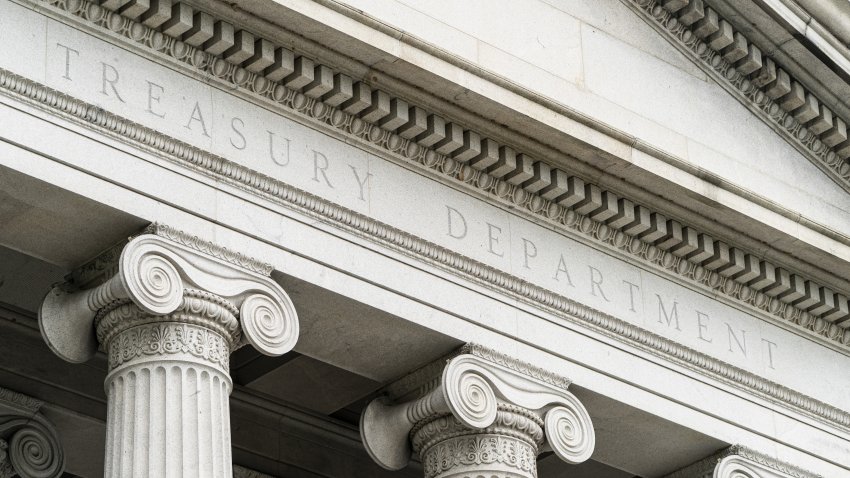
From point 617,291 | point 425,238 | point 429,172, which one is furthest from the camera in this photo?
point 617,291

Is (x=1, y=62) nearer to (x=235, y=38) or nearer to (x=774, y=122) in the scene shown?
(x=235, y=38)

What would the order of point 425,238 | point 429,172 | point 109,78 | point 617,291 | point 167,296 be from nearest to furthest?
1. point 167,296
2. point 109,78
3. point 425,238
4. point 429,172
5. point 617,291

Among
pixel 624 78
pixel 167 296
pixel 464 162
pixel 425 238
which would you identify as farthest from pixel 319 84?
pixel 624 78

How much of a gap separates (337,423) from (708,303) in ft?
17.0

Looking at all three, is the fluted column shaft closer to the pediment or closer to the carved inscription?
the carved inscription

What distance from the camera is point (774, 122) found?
2900 cm

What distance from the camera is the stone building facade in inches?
848

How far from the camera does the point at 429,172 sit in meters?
24.5

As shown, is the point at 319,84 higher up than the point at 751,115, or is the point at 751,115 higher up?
the point at 751,115

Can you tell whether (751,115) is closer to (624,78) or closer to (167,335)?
(624,78)

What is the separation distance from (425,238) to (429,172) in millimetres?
915

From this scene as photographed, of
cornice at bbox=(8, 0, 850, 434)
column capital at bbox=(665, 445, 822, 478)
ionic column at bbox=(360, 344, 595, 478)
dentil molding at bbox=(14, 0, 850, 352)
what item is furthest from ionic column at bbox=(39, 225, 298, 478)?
column capital at bbox=(665, 445, 822, 478)

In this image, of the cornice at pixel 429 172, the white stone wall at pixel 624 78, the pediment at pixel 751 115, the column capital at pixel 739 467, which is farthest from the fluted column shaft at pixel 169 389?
the pediment at pixel 751 115

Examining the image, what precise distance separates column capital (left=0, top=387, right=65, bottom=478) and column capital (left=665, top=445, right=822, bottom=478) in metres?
7.90
